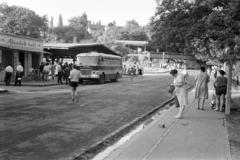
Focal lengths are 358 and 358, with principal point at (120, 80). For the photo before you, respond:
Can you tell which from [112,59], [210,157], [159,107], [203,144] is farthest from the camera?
[112,59]

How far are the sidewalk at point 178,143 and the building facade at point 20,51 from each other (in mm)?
21825

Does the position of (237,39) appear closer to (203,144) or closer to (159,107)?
(203,144)

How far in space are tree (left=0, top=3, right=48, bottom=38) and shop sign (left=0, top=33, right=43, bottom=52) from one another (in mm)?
55749

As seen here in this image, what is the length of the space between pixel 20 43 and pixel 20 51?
45.3 inches

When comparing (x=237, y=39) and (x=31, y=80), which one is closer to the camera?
(x=237, y=39)

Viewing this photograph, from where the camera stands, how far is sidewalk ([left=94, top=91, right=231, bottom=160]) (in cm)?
743

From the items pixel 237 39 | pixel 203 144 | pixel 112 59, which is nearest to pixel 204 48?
pixel 237 39

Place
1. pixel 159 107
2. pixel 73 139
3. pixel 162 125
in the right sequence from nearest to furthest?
1. pixel 73 139
2. pixel 162 125
3. pixel 159 107

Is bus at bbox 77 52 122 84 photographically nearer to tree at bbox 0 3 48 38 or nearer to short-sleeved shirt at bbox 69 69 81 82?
short-sleeved shirt at bbox 69 69 81 82

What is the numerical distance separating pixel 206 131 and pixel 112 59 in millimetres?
28449

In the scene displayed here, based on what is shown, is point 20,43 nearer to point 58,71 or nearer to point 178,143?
point 58,71

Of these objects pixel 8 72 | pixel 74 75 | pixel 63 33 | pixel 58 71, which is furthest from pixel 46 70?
pixel 63 33

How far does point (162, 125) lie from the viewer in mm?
11117

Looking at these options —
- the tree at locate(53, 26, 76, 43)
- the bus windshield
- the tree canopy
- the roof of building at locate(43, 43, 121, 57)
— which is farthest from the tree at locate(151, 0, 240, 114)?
the tree at locate(53, 26, 76, 43)
